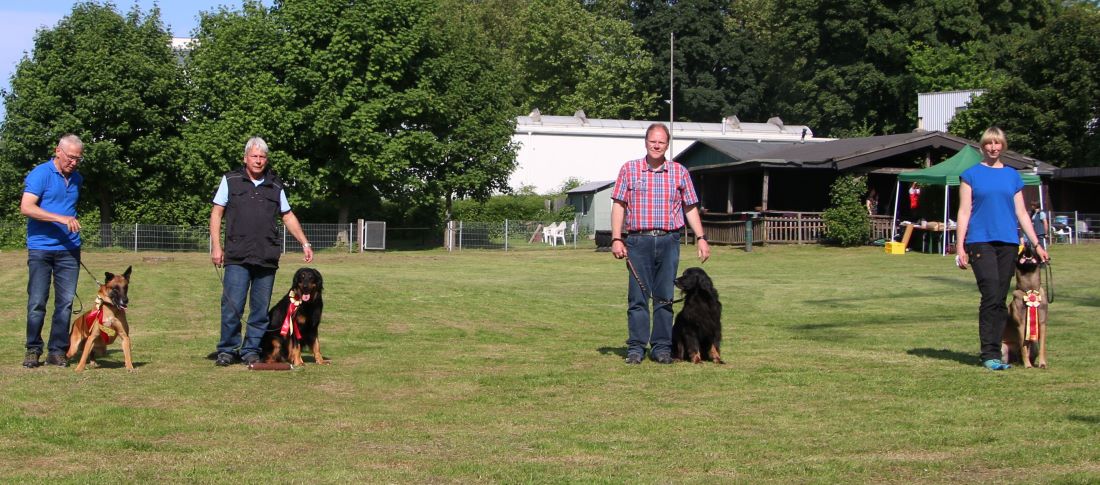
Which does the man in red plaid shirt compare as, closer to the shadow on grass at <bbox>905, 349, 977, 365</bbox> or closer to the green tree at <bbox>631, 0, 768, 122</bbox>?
the shadow on grass at <bbox>905, 349, 977, 365</bbox>

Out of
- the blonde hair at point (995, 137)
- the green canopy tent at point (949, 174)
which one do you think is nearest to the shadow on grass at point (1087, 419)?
the blonde hair at point (995, 137)

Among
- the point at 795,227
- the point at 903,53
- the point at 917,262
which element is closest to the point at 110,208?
the point at 795,227

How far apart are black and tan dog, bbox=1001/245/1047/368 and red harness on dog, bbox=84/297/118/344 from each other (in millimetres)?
7143

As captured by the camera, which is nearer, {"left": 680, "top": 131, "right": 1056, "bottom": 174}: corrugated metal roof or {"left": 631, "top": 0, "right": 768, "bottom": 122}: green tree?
{"left": 680, "top": 131, "right": 1056, "bottom": 174}: corrugated metal roof

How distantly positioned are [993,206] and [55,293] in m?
7.51

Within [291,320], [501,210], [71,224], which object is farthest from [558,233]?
[71,224]

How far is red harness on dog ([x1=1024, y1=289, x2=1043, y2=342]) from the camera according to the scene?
869 centimetres

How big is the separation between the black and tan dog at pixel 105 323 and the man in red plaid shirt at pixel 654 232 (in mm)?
3899

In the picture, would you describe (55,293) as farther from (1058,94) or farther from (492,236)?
(1058,94)

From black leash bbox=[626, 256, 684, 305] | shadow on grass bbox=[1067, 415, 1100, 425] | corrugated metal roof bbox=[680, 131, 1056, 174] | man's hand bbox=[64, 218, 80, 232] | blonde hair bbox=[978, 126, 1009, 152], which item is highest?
corrugated metal roof bbox=[680, 131, 1056, 174]

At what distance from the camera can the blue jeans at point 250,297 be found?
8797mm

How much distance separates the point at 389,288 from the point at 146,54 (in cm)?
2533

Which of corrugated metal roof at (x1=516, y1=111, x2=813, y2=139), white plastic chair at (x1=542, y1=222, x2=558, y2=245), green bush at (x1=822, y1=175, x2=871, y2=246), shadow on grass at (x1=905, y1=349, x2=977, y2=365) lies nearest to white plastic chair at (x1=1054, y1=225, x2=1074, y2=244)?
green bush at (x1=822, y1=175, x2=871, y2=246)

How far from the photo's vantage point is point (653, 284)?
9102mm
